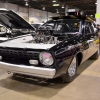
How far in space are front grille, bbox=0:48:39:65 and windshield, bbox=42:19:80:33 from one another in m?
1.55

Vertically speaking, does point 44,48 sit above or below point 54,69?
above

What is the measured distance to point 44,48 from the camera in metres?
2.79

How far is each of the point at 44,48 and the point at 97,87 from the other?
1.33 meters

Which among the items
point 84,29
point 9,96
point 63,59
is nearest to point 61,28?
point 84,29

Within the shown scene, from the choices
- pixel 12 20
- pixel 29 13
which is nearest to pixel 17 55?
pixel 12 20

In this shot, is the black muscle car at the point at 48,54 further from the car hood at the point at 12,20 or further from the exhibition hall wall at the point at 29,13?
the exhibition hall wall at the point at 29,13

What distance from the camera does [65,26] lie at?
422 centimetres

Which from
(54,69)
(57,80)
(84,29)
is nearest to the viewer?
(54,69)

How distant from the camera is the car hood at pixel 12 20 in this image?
425cm

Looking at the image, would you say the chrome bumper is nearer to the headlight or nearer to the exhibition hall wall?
the headlight

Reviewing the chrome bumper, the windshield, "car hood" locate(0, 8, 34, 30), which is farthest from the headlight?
"car hood" locate(0, 8, 34, 30)

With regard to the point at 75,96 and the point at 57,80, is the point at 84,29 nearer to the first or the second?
the point at 57,80

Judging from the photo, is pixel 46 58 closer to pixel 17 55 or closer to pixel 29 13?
pixel 17 55

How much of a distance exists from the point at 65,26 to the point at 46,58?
67.1 inches
